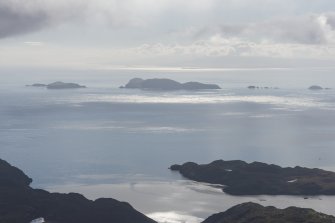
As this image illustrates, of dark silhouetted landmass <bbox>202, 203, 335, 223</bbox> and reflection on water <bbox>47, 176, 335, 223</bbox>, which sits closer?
dark silhouetted landmass <bbox>202, 203, 335, 223</bbox>

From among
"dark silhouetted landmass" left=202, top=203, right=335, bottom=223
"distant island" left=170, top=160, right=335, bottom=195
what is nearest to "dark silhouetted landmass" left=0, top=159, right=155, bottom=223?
"dark silhouetted landmass" left=202, top=203, right=335, bottom=223

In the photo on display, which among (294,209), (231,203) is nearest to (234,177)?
(231,203)

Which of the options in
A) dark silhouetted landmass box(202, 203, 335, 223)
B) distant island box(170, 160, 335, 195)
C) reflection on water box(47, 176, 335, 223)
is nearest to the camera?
dark silhouetted landmass box(202, 203, 335, 223)

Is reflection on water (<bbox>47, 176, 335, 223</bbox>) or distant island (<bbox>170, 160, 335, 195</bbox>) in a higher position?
distant island (<bbox>170, 160, 335, 195</bbox>)

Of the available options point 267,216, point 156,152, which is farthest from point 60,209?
point 156,152

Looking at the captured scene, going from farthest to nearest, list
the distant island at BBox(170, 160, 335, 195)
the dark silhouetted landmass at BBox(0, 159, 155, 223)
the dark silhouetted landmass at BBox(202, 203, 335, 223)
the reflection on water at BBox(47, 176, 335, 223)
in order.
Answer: the distant island at BBox(170, 160, 335, 195) → the reflection on water at BBox(47, 176, 335, 223) → the dark silhouetted landmass at BBox(0, 159, 155, 223) → the dark silhouetted landmass at BBox(202, 203, 335, 223)

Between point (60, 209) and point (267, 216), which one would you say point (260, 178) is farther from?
point (60, 209)

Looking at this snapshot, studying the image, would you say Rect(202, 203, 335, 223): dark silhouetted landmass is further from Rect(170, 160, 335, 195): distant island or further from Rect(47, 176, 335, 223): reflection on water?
Rect(170, 160, 335, 195): distant island

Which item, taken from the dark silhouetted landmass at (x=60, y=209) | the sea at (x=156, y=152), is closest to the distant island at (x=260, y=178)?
the sea at (x=156, y=152)

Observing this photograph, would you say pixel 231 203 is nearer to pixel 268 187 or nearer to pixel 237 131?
pixel 268 187
